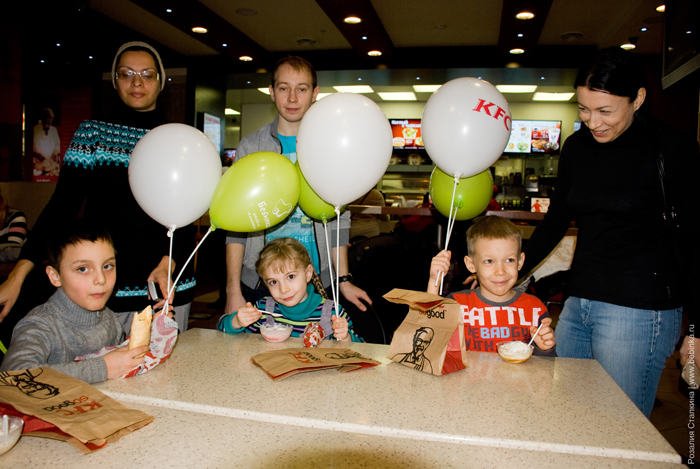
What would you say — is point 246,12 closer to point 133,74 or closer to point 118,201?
point 133,74

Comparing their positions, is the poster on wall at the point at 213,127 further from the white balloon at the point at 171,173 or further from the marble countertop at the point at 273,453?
the marble countertop at the point at 273,453

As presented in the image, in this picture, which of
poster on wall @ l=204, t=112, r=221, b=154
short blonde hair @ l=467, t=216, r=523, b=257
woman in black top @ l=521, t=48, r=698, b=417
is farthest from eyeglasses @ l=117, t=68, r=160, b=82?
poster on wall @ l=204, t=112, r=221, b=154

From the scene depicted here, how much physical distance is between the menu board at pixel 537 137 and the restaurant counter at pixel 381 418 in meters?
8.38

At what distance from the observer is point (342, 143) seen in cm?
Result: 144

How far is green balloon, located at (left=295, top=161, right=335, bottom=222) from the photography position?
67.4 inches

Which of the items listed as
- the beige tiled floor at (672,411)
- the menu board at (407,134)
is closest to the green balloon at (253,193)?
the beige tiled floor at (672,411)

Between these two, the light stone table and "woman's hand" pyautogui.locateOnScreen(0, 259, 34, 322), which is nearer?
the light stone table

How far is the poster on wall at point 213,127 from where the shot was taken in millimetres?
7412

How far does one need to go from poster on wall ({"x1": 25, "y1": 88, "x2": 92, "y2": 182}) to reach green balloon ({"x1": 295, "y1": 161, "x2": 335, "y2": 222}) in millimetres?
5750

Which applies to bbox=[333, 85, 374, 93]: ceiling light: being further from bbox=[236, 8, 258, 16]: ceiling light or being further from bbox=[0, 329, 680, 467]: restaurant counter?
bbox=[0, 329, 680, 467]: restaurant counter

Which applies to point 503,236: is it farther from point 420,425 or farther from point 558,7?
point 558,7

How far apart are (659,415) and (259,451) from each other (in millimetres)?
2778

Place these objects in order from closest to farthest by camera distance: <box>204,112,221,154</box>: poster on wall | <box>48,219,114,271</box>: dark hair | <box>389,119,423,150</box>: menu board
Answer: <box>48,219,114,271</box>: dark hair → <box>204,112,221,154</box>: poster on wall → <box>389,119,423,150</box>: menu board

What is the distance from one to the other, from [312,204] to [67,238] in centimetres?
79
